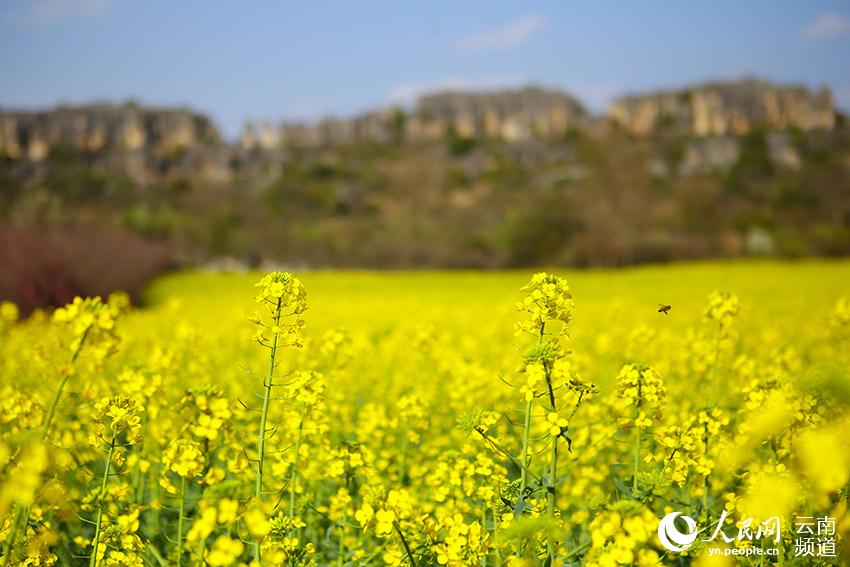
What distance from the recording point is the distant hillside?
34.1m

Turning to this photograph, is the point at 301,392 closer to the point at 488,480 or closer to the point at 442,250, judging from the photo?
the point at 488,480

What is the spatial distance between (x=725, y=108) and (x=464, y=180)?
4816 centimetres

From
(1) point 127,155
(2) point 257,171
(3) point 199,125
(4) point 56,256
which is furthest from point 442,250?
(3) point 199,125

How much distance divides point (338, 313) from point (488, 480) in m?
11.5

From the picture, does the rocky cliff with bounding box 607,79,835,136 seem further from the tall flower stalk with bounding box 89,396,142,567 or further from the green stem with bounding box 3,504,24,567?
the green stem with bounding box 3,504,24,567

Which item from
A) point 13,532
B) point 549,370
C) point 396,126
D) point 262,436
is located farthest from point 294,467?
point 396,126

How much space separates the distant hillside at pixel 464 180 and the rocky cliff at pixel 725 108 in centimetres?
29

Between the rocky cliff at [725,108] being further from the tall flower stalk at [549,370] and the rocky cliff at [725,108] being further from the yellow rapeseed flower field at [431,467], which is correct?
the tall flower stalk at [549,370]

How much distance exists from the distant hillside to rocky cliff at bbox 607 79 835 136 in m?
0.29

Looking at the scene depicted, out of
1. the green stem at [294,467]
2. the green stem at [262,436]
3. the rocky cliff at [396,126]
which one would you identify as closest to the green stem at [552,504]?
the green stem at [262,436]

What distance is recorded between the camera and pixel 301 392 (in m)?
2.60

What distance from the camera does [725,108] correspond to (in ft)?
283

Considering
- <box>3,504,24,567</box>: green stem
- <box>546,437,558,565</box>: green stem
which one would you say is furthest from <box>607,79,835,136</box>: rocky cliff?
<box>3,504,24,567</box>: green stem

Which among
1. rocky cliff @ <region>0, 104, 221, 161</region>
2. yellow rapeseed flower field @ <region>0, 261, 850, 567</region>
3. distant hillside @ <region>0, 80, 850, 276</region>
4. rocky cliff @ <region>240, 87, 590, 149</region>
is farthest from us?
rocky cliff @ <region>240, 87, 590, 149</region>
